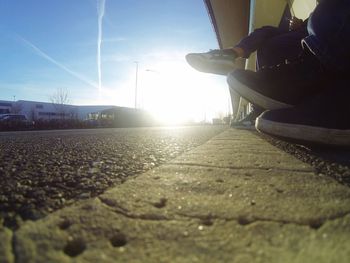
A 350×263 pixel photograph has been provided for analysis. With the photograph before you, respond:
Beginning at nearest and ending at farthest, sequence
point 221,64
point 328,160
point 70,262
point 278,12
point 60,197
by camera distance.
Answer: point 70,262 < point 60,197 < point 328,160 < point 221,64 < point 278,12

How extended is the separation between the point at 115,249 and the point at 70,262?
60mm

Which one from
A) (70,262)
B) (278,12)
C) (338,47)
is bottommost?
(70,262)

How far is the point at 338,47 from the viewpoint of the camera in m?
1.32

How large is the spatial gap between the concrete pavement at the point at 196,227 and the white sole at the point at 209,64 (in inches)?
59.6

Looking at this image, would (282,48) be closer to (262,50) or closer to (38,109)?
(262,50)

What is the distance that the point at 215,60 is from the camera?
2.13 m

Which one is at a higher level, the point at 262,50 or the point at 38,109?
the point at 38,109

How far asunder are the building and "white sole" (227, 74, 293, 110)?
181 inches

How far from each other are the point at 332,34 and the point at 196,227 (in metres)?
1.22

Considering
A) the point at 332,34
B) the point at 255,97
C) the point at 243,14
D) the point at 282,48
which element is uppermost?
the point at 243,14

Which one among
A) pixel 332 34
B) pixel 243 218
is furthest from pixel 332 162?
pixel 243 218

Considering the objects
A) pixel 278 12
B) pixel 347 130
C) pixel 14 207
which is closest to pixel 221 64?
pixel 347 130

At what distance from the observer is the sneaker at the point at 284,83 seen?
1.52 meters

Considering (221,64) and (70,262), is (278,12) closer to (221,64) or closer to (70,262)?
(221,64)
